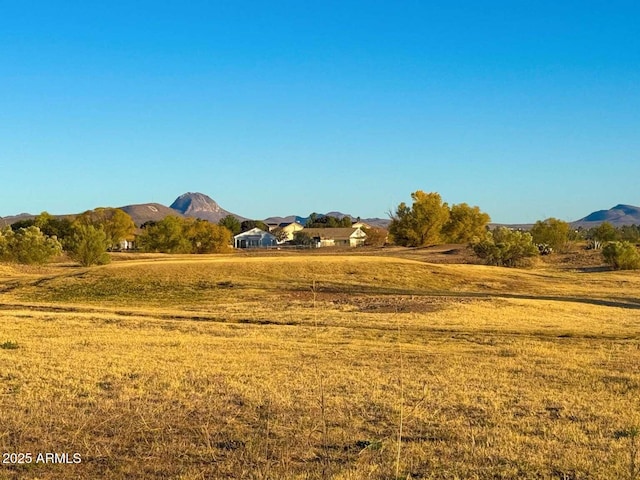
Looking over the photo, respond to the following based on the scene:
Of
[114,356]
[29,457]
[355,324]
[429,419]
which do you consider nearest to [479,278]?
[355,324]

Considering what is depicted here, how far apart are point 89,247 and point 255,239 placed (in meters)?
86.8

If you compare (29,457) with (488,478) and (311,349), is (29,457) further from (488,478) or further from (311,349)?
(311,349)

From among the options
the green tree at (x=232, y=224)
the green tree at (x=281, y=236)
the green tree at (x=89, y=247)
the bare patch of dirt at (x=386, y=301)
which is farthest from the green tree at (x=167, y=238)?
the green tree at (x=232, y=224)

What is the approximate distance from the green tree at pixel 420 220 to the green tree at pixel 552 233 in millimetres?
15604

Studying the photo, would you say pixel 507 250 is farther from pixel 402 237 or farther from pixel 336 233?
pixel 336 233

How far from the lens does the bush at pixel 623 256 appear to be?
2313 inches

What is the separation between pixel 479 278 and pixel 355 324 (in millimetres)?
22774

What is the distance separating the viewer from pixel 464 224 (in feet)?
344

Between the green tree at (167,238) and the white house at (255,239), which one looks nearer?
the green tree at (167,238)

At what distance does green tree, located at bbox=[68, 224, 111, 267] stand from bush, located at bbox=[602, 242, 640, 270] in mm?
44787

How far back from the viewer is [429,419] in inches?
382

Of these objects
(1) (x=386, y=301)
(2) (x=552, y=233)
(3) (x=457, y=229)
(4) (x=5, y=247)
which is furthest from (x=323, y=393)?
(3) (x=457, y=229)

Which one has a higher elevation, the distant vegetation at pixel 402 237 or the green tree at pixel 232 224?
the green tree at pixel 232 224

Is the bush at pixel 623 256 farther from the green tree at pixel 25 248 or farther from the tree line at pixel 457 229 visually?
the green tree at pixel 25 248
